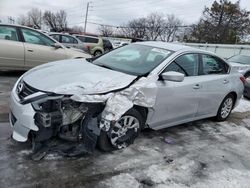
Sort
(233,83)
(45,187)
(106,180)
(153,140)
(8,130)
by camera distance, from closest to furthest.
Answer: (45,187), (106,180), (8,130), (153,140), (233,83)

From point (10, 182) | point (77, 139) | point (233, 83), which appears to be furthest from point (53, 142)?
point (233, 83)

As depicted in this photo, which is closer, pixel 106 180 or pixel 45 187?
pixel 45 187

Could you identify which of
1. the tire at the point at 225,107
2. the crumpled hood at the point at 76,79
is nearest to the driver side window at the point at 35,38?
the crumpled hood at the point at 76,79

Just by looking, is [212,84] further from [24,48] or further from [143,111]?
[24,48]

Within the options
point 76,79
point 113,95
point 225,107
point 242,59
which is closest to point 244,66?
point 242,59

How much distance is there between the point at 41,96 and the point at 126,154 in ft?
4.58

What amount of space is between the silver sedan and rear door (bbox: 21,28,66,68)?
375 centimetres

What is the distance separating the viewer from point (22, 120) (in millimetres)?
3541

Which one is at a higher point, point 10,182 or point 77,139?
point 77,139

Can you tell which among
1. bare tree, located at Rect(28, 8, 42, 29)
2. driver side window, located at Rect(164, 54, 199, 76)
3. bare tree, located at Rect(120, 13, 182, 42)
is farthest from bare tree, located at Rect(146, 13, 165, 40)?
driver side window, located at Rect(164, 54, 199, 76)

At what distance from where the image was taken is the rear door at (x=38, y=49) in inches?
325

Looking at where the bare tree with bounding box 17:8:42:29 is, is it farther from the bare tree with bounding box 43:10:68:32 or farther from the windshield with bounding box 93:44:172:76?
the windshield with bounding box 93:44:172:76

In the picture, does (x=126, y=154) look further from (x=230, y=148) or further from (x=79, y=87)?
(x=230, y=148)

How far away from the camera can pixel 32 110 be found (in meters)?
3.45
